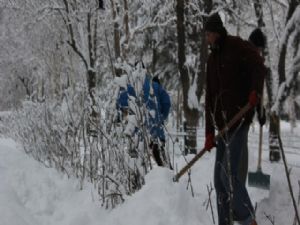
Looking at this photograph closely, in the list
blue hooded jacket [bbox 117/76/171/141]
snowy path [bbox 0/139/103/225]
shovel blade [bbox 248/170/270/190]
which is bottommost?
shovel blade [bbox 248/170/270/190]

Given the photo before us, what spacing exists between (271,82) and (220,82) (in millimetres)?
8426

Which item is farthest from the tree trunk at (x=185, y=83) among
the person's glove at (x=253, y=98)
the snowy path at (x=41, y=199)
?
the person's glove at (x=253, y=98)

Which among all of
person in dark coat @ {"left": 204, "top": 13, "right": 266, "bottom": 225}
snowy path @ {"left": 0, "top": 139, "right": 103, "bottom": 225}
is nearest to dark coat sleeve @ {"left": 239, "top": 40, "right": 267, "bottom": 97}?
person in dark coat @ {"left": 204, "top": 13, "right": 266, "bottom": 225}

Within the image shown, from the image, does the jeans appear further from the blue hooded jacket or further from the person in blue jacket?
the blue hooded jacket

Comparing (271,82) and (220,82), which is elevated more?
(220,82)

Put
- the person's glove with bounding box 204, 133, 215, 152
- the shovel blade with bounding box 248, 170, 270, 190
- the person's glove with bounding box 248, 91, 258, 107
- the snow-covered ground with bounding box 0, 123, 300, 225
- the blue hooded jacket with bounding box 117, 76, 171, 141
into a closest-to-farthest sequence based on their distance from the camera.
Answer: the snow-covered ground with bounding box 0, 123, 300, 225
the person's glove with bounding box 248, 91, 258, 107
the person's glove with bounding box 204, 133, 215, 152
the blue hooded jacket with bounding box 117, 76, 171, 141
the shovel blade with bounding box 248, 170, 270, 190

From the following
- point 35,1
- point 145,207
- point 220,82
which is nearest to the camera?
point 145,207

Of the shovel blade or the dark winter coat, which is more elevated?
the dark winter coat

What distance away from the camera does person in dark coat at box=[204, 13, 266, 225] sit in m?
4.02

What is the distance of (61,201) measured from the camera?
534 centimetres

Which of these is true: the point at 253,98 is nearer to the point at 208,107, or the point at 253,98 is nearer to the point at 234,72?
the point at 234,72

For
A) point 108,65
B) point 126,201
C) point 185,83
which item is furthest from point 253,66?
point 108,65

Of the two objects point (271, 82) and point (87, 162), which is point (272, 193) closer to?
point (87, 162)

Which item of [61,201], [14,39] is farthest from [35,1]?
[61,201]
